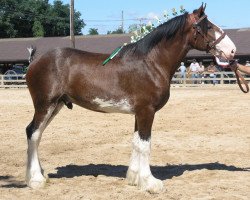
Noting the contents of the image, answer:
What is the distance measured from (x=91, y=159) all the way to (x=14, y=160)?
142 centimetres

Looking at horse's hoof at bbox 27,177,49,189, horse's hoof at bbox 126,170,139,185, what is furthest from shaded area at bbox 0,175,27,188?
horse's hoof at bbox 126,170,139,185

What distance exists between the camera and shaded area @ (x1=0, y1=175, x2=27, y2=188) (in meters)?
6.63

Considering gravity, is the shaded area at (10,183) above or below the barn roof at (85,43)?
below

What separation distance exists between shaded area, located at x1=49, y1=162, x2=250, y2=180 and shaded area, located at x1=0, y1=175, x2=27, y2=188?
58cm

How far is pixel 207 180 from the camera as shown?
6.73m

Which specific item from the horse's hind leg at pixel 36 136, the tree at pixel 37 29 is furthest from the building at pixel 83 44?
the horse's hind leg at pixel 36 136

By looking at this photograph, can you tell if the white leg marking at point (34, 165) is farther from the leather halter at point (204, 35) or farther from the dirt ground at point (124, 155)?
the leather halter at point (204, 35)

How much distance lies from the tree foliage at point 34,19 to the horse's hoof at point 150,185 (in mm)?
65877

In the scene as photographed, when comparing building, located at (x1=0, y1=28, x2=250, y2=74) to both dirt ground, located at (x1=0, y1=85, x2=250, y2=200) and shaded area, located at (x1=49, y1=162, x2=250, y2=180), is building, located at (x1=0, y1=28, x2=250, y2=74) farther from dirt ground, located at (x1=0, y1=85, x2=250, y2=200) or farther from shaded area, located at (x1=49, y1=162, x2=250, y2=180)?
shaded area, located at (x1=49, y1=162, x2=250, y2=180)

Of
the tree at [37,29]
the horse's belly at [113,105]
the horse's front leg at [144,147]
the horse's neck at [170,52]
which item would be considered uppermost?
the tree at [37,29]

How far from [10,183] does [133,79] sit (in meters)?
2.48

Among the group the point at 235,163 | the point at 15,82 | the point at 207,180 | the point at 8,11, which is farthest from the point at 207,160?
the point at 8,11

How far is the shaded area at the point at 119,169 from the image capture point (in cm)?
727

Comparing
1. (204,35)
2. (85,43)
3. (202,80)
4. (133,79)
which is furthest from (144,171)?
(85,43)
